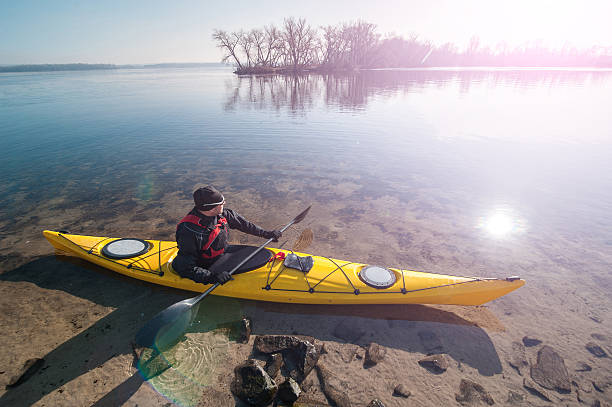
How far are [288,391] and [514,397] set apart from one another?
2.47m

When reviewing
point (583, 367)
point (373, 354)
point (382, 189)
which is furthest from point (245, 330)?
point (382, 189)

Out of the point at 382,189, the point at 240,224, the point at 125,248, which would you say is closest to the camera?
the point at 240,224

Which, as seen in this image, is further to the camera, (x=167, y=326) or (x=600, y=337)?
(x=600, y=337)

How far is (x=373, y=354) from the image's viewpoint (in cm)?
361

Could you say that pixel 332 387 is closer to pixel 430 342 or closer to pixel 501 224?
pixel 430 342

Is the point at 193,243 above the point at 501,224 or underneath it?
above

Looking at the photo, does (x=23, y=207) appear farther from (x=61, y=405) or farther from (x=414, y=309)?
(x=414, y=309)

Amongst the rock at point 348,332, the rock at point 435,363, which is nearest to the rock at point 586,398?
the rock at point 435,363

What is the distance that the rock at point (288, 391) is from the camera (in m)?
3.03

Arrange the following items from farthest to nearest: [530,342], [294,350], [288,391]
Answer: [530,342]
[294,350]
[288,391]

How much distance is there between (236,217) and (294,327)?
1837mm

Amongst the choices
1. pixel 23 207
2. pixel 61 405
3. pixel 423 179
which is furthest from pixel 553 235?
pixel 23 207

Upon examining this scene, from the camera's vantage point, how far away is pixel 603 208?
693 centimetres

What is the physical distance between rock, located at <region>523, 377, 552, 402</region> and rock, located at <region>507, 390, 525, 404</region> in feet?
0.51
